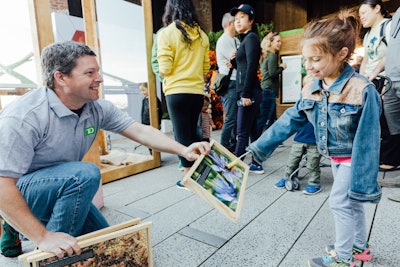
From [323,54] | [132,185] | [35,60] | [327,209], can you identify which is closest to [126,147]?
[132,185]

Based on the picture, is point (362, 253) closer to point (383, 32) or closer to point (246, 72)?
point (246, 72)

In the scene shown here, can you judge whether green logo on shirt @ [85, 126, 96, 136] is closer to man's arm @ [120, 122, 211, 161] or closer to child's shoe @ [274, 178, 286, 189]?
man's arm @ [120, 122, 211, 161]

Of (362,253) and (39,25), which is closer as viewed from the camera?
(362,253)

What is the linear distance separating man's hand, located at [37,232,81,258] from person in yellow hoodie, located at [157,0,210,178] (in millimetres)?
1447

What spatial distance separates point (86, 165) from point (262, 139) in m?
0.87

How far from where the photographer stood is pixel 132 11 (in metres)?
3.23

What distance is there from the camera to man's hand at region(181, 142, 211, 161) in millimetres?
1384

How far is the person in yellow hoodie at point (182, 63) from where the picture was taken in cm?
232

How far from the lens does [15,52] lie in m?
2.28

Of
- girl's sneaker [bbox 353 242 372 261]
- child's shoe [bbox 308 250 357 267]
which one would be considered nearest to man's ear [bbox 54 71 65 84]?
child's shoe [bbox 308 250 357 267]

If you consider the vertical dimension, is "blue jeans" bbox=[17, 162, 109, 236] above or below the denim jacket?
below

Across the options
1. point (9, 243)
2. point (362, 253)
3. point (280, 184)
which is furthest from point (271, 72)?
point (9, 243)

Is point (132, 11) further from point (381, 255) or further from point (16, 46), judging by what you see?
point (381, 255)

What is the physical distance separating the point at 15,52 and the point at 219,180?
2.06 metres
